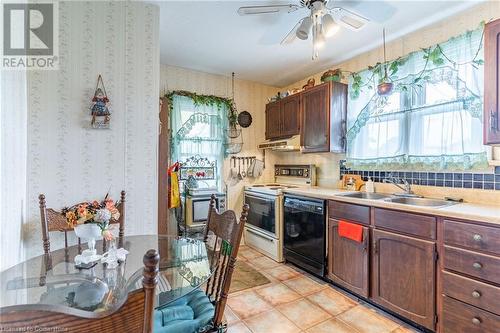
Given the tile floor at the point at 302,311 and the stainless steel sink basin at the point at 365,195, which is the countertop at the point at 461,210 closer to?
the stainless steel sink basin at the point at 365,195

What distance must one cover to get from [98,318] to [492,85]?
7.98ft

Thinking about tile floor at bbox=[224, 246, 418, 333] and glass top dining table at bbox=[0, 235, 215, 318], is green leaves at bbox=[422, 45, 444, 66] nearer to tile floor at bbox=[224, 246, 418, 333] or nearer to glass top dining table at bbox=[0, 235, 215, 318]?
tile floor at bbox=[224, 246, 418, 333]

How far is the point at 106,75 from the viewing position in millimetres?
1957

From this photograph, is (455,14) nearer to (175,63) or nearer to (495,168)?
(495,168)

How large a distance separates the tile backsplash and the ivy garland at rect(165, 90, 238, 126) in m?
2.05

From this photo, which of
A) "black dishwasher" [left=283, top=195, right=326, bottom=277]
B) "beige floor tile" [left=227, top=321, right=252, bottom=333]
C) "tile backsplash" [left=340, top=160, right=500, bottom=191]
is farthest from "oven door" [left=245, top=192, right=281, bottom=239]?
"beige floor tile" [left=227, top=321, right=252, bottom=333]

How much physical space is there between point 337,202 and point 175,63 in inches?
104

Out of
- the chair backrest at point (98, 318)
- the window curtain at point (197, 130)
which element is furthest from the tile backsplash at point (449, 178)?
the chair backrest at point (98, 318)

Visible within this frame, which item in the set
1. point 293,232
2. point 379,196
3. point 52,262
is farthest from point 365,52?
point 52,262

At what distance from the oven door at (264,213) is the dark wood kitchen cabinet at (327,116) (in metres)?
0.85

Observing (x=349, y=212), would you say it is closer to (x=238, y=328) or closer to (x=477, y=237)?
(x=477, y=237)

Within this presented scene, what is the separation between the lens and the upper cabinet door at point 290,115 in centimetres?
346

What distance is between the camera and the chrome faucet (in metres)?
2.43

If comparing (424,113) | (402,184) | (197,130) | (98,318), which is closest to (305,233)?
(402,184)
